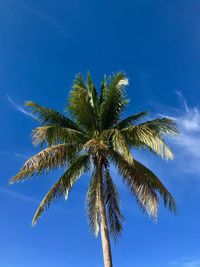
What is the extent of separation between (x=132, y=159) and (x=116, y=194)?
9.05ft

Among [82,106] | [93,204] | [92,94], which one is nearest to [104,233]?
[93,204]

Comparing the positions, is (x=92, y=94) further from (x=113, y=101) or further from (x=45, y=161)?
(x=45, y=161)

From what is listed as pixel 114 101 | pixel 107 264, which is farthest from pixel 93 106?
pixel 107 264

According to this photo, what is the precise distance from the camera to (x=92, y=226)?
750 inches

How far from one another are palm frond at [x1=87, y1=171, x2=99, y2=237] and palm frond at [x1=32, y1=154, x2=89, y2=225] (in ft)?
2.37

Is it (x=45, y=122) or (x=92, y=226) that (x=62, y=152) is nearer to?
(x=45, y=122)

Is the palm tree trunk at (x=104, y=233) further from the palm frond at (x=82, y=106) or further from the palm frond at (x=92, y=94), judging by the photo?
the palm frond at (x=92, y=94)

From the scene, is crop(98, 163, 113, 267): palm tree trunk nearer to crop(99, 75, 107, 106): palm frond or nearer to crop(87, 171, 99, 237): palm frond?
crop(87, 171, 99, 237): palm frond

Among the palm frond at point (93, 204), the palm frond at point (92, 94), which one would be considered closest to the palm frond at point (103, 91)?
the palm frond at point (92, 94)

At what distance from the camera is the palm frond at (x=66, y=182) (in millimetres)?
19156

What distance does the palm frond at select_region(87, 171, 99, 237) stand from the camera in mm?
18906

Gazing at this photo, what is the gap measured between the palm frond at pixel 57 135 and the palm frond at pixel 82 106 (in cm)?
71

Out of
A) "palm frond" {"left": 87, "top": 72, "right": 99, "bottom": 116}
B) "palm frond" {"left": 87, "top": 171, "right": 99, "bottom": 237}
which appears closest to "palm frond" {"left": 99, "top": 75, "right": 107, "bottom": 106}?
"palm frond" {"left": 87, "top": 72, "right": 99, "bottom": 116}

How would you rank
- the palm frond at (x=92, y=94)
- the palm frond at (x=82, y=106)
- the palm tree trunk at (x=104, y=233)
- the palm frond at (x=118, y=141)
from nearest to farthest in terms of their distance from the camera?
the palm tree trunk at (x=104, y=233), the palm frond at (x=118, y=141), the palm frond at (x=82, y=106), the palm frond at (x=92, y=94)
